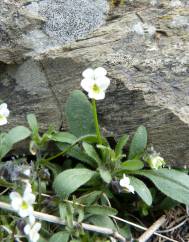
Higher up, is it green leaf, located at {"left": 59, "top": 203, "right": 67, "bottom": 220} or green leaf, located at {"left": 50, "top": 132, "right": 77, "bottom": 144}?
green leaf, located at {"left": 50, "top": 132, "right": 77, "bottom": 144}

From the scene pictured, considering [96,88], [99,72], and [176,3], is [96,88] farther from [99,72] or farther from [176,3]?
[176,3]

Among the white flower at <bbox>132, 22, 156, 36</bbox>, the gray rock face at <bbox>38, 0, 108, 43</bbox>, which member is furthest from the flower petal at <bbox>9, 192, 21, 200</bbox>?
the white flower at <bbox>132, 22, 156, 36</bbox>

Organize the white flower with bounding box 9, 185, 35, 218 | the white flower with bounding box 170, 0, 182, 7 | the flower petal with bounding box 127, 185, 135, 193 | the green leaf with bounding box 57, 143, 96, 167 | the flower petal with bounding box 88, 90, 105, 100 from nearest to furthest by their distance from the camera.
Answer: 1. the white flower with bounding box 9, 185, 35, 218
2. the flower petal with bounding box 88, 90, 105, 100
3. the flower petal with bounding box 127, 185, 135, 193
4. the green leaf with bounding box 57, 143, 96, 167
5. the white flower with bounding box 170, 0, 182, 7

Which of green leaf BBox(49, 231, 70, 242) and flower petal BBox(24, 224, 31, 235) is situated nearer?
flower petal BBox(24, 224, 31, 235)

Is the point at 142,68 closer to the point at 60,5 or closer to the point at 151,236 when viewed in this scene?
the point at 60,5

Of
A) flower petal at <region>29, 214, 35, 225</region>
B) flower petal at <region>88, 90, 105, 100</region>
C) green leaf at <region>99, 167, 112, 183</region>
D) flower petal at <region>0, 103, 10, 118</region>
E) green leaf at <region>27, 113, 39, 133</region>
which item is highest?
flower petal at <region>88, 90, 105, 100</region>

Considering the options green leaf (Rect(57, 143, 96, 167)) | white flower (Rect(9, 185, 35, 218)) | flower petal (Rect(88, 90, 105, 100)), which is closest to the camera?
white flower (Rect(9, 185, 35, 218))

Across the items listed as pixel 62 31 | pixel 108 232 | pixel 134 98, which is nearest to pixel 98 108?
pixel 134 98

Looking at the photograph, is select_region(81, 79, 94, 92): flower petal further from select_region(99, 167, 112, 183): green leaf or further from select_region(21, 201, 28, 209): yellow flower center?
select_region(21, 201, 28, 209): yellow flower center
